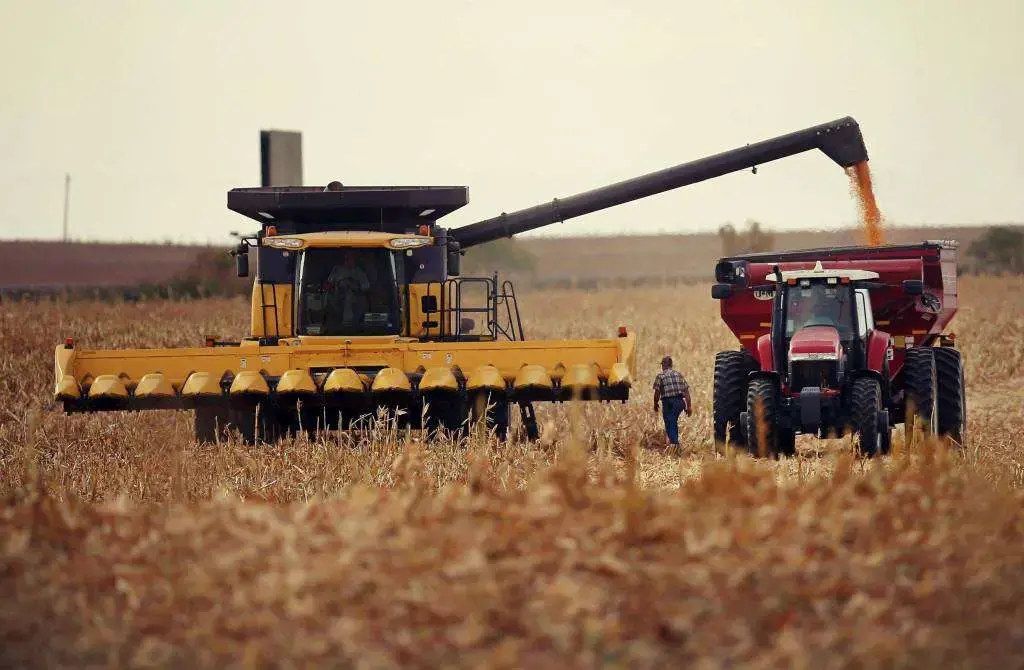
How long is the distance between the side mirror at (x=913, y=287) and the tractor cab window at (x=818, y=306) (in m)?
0.66

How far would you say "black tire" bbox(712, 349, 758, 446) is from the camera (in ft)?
47.4

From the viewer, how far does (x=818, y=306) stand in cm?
1388

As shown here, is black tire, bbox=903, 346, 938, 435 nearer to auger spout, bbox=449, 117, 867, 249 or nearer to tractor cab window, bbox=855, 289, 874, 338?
tractor cab window, bbox=855, 289, 874, 338

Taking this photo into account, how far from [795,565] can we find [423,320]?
944cm

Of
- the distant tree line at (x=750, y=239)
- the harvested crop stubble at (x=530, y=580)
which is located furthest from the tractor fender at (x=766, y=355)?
the distant tree line at (x=750, y=239)

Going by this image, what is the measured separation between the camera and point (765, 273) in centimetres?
1552

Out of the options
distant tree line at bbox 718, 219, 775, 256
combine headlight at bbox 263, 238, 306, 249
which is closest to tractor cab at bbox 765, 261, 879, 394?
combine headlight at bbox 263, 238, 306, 249

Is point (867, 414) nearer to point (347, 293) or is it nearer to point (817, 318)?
point (817, 318)

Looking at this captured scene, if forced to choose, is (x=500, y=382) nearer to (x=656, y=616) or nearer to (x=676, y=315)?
(x=656, y=616)

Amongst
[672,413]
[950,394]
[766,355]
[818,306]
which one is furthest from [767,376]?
[950,394]

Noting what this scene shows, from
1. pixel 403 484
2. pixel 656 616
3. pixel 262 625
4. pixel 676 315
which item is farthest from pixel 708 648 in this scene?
pixel 676 315

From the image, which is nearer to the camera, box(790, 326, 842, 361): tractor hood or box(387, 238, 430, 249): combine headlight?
box(790, 326, 842, 361): tractor hood

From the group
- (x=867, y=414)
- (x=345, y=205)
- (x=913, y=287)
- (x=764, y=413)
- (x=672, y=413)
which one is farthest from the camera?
(x=345, y=205)

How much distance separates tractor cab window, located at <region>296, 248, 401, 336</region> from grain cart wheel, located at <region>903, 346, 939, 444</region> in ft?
16.4
